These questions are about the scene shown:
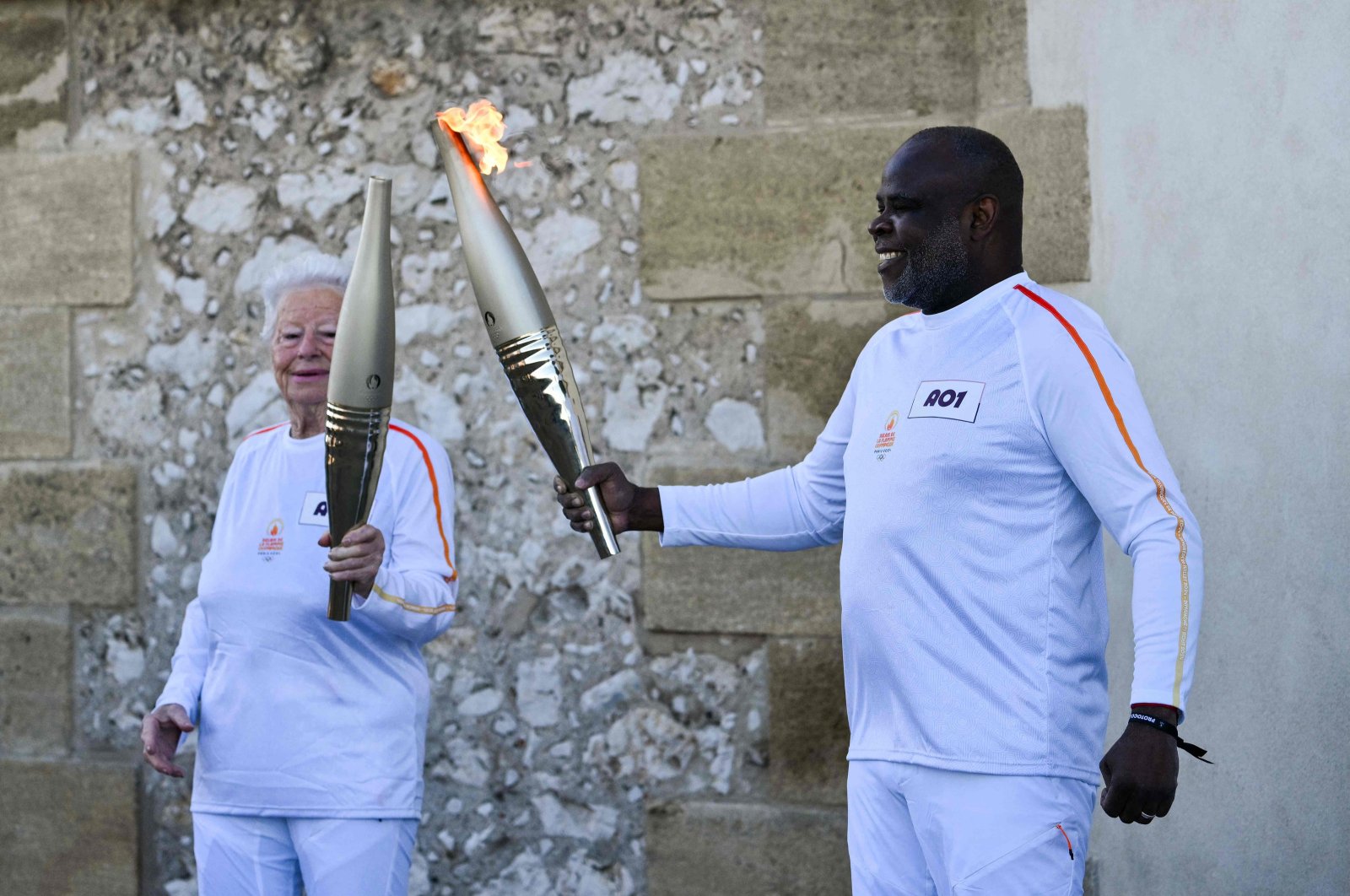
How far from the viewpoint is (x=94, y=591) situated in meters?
4.34

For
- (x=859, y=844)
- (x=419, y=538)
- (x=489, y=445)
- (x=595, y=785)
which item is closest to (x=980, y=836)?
(x=859, y=844)

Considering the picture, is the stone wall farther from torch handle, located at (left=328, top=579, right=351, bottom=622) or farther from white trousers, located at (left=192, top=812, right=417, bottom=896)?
torch handle, located at (left=328, top=579, right=351, bottom=622)

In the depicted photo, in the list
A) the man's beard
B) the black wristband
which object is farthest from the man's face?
the black wristband

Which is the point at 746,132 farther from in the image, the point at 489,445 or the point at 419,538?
the point at 419,538

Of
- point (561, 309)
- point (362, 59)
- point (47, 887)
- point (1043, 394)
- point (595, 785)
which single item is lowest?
point (47, 887)

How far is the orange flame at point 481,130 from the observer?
9.00ft

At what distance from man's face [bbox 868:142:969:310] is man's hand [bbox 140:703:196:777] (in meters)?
1.66

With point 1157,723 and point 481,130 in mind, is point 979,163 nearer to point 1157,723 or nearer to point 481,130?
point 481,130

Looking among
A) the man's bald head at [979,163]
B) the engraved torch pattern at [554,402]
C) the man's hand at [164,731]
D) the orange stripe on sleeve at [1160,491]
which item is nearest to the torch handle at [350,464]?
the engraved torch pattern at [554,402]

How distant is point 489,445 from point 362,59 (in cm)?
118

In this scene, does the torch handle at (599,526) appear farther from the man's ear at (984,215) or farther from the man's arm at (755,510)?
the man's ear at (984,215)

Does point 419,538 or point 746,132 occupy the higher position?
point 746,132

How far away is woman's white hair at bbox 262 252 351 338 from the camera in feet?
10.6

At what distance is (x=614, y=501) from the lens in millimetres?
2854
